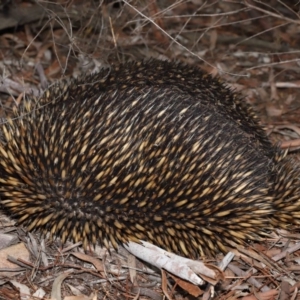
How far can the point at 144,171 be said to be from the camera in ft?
11.2

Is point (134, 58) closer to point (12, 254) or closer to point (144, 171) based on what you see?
point (144, 171)

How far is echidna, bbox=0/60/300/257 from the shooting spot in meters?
3.44

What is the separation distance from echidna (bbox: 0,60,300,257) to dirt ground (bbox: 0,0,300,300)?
0.16m

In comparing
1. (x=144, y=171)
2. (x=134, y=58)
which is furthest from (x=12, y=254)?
(x=134, y=58)

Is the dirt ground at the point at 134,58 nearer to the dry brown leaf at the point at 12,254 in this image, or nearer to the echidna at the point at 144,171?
the dry brown leaf at the point at 12,254

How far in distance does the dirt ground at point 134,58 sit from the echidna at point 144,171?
6.4 inches

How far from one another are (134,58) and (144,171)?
2037mm

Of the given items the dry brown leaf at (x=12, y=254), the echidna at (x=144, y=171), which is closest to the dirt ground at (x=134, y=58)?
the dry brown leaf at (x=12, y=254)

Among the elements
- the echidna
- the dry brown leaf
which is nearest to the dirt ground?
the dry brown leaf

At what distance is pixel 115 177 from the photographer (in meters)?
3.43

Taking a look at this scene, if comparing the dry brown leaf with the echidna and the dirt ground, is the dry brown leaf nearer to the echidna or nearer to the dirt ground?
the dirt ground

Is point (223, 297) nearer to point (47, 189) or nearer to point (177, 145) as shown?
point (177, 145)

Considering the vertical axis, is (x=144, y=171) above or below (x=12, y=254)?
above

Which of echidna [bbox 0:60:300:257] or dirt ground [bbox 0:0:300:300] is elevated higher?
echidna [bbox 0:60:300:257]
